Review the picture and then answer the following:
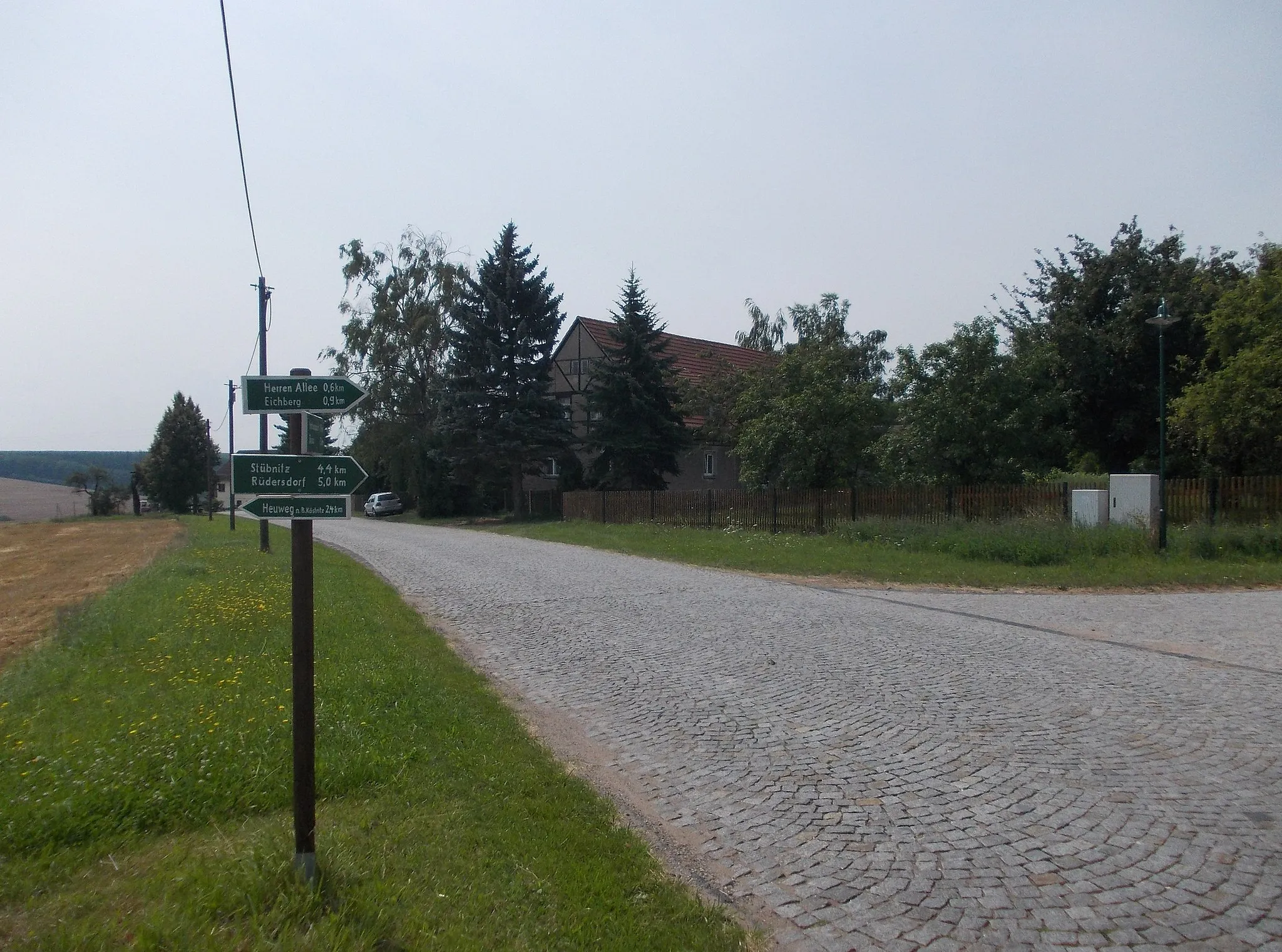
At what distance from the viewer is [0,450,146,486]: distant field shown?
294 feet

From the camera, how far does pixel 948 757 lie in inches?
255

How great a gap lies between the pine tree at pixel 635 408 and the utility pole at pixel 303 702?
34.1 meters

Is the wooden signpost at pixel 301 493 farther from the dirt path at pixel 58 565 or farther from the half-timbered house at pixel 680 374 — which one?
the half-timbered house at pixel 680 374

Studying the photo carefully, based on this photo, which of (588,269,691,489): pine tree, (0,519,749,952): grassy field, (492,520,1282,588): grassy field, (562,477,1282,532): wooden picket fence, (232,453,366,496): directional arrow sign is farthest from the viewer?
(588,269,691,489): pine tree

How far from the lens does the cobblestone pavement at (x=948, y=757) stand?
430cm

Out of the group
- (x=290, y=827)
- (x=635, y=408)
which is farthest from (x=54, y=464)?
(x=290, y=827)

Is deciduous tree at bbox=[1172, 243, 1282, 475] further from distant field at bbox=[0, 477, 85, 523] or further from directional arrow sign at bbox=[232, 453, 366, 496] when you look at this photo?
distant field at bbox=[0, 477, 85, 523]

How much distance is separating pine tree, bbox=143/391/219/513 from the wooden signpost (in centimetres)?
7858

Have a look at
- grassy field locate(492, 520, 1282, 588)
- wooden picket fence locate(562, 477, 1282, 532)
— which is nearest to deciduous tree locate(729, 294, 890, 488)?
wooden picket fence locate(562, 477, 1282, 532)

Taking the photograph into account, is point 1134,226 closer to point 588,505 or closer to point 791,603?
point 588,505

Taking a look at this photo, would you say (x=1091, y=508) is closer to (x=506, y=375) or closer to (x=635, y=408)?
(x=635, y=408)

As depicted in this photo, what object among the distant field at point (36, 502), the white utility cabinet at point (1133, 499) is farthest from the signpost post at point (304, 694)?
the distant field at point (36, 502)

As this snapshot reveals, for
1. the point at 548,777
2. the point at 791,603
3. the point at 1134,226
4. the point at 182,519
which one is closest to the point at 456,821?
the point at 548,777

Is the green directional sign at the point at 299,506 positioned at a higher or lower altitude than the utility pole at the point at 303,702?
higher
